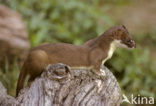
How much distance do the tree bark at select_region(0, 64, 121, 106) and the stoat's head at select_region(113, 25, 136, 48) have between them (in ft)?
1.50

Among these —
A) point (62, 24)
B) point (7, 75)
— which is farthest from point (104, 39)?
point (62, 24)

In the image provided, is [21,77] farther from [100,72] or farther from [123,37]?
[123,37]

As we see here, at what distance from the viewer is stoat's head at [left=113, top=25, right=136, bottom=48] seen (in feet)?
12.5

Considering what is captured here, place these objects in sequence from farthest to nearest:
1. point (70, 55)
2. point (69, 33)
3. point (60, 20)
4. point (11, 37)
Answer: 1. point (60, 20)
2. point (69, 33)
3. point (11, 37)
4. point (70, 55)

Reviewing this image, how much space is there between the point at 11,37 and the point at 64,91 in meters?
2.94

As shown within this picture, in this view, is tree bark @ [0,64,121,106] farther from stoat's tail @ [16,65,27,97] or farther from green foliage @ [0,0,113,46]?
green foliage @ [0,0,113,46]

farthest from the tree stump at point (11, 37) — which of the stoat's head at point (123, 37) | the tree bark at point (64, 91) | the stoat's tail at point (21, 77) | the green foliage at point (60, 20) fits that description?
the stoat's head at point (123, 37)

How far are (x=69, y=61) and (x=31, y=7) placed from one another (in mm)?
4810

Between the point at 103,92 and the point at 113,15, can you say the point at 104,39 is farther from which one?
the point at 113,15

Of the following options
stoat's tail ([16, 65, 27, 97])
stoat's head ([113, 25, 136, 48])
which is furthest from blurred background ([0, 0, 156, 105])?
stoat's head ([113, 25, 136, 48])

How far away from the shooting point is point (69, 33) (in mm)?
7668

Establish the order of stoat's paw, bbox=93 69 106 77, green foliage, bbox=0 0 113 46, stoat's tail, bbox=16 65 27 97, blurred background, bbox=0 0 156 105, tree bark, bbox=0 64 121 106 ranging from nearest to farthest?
tree bark, bbox=0 64 121 106 → stoat's tail, bbox=16 65 27 97 → stoat's paw, bbox=93 69 106 77 → blurred background, bbox=0 0 156 105 → green foliage, bbox=0 0 113 46

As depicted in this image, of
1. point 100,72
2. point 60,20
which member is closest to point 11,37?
point 60,20

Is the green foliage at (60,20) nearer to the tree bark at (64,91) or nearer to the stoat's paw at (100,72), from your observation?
the stoat's paw at (100,72)
